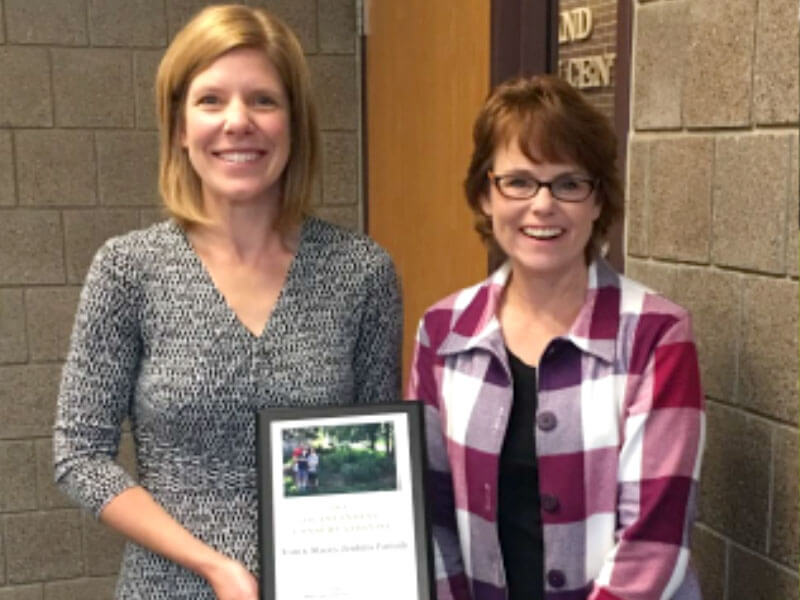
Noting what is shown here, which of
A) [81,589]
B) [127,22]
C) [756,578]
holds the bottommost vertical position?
[81,589]

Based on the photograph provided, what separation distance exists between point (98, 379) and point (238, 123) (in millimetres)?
447

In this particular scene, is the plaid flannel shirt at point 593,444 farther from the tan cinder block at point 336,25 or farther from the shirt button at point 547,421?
the tan cinder block at point 336,25

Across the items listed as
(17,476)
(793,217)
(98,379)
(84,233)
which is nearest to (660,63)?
(793,217)

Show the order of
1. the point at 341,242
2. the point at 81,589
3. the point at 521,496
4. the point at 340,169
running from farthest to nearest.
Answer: the point at 340,169 < the point at 81,589 < the point at 341,242 < the point at 521,496

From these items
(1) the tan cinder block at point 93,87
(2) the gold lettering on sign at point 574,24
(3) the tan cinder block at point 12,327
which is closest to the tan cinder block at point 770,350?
(2) the gold lettering on sign at point 574,24

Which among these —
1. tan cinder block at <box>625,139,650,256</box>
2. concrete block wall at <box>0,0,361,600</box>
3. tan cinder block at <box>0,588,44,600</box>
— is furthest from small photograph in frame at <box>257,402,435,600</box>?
tan cinder block at <box>0,588,44,600</box>

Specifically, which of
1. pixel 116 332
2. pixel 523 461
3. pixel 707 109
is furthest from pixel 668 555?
pixel 116 332

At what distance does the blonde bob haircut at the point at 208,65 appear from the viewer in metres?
1.51

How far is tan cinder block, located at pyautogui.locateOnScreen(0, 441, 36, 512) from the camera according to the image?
3.25 m

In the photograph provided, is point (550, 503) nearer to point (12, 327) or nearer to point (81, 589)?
point (12, 327)

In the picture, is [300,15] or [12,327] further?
[300,15]

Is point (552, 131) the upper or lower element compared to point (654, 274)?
upper

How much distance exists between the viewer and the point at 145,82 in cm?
324

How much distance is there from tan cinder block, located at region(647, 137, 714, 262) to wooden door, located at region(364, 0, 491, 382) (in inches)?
31.5
